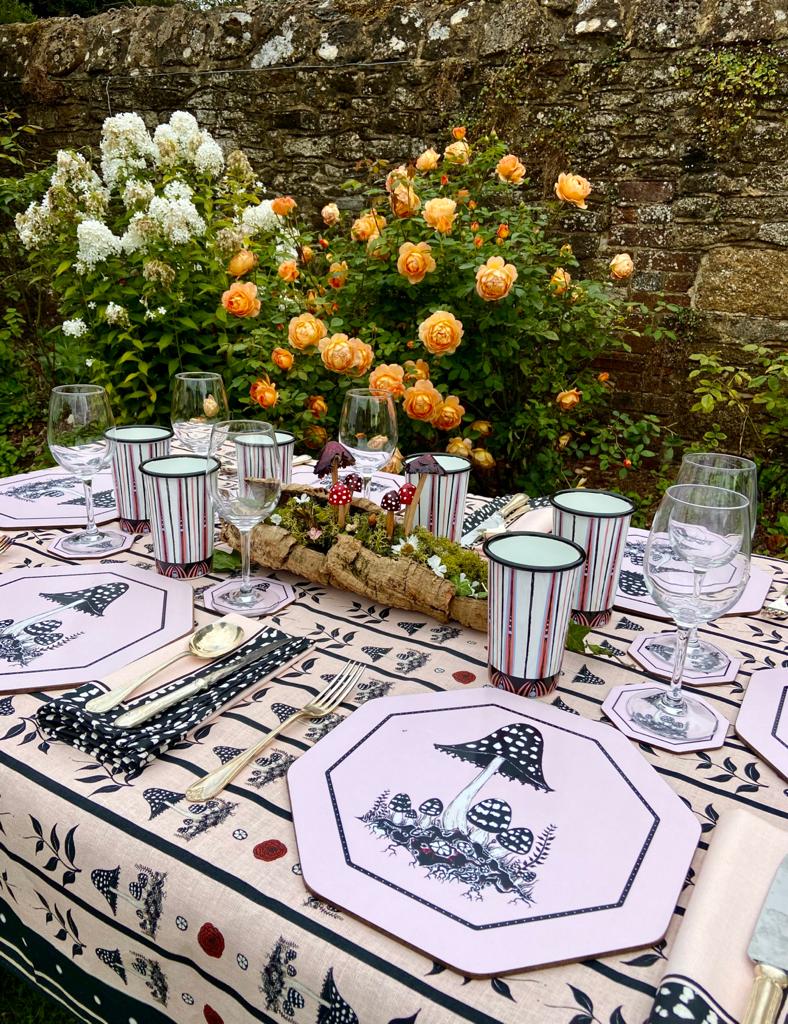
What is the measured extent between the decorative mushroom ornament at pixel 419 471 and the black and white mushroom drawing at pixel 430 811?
520mm

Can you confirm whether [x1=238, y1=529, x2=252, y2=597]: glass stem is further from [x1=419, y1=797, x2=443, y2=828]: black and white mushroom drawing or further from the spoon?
[x1=419, y1=797, x2=443, y2=828]: black and white mushroom drawing

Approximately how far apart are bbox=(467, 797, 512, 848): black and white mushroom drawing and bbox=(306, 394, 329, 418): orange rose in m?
1.66

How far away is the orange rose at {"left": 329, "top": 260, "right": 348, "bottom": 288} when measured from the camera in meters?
2.58

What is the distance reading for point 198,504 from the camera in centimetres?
119

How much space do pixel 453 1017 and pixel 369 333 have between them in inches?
89.6

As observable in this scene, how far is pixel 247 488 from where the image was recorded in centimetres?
109

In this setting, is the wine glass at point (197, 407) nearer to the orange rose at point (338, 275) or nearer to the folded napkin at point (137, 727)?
the folded napkin at point (137, 727)

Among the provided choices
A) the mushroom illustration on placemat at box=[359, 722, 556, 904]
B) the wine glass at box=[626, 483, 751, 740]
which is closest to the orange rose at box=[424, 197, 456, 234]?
the wine glass at box=[626, 483, 751, 740]

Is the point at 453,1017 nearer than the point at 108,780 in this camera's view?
Yes

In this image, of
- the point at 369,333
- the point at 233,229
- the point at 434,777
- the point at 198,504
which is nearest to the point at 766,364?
the point at 369,333

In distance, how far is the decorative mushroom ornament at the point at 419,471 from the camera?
1.17 metres

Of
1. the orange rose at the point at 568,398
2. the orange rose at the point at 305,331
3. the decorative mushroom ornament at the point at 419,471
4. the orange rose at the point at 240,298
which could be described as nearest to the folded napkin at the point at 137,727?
the decorative mushroom ornament at the point at 419,471

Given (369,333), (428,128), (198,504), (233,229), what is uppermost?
(428,128)

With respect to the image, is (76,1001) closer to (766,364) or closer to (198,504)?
(198,504)
